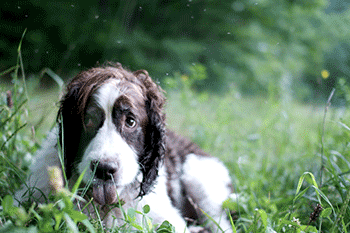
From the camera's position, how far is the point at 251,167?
4230 mm

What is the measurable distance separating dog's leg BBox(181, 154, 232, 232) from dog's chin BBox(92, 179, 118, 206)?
1.29m

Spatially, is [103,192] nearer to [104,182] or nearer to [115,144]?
[104,182]

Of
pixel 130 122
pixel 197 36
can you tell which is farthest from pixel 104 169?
pixel 197 36

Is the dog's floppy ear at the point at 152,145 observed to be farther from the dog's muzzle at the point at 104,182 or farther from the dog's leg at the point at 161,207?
the dog's muzzle at the point at 104,182

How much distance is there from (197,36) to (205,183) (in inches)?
342

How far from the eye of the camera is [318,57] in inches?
498

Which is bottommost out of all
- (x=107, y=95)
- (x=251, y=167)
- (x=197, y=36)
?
(x=251, y=167)

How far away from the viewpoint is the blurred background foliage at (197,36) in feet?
32.7

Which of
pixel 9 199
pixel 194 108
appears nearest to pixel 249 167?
pixel 194 108

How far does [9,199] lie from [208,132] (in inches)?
154

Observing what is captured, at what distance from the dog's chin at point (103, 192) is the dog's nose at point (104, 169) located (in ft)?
0.21

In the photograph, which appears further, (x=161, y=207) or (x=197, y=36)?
(x=197, y=36)

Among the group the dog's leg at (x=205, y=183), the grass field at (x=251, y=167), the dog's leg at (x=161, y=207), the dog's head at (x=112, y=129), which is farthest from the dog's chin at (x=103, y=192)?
the dog's leg at (x=205, y=183)

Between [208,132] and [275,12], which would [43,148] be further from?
[275,12]
